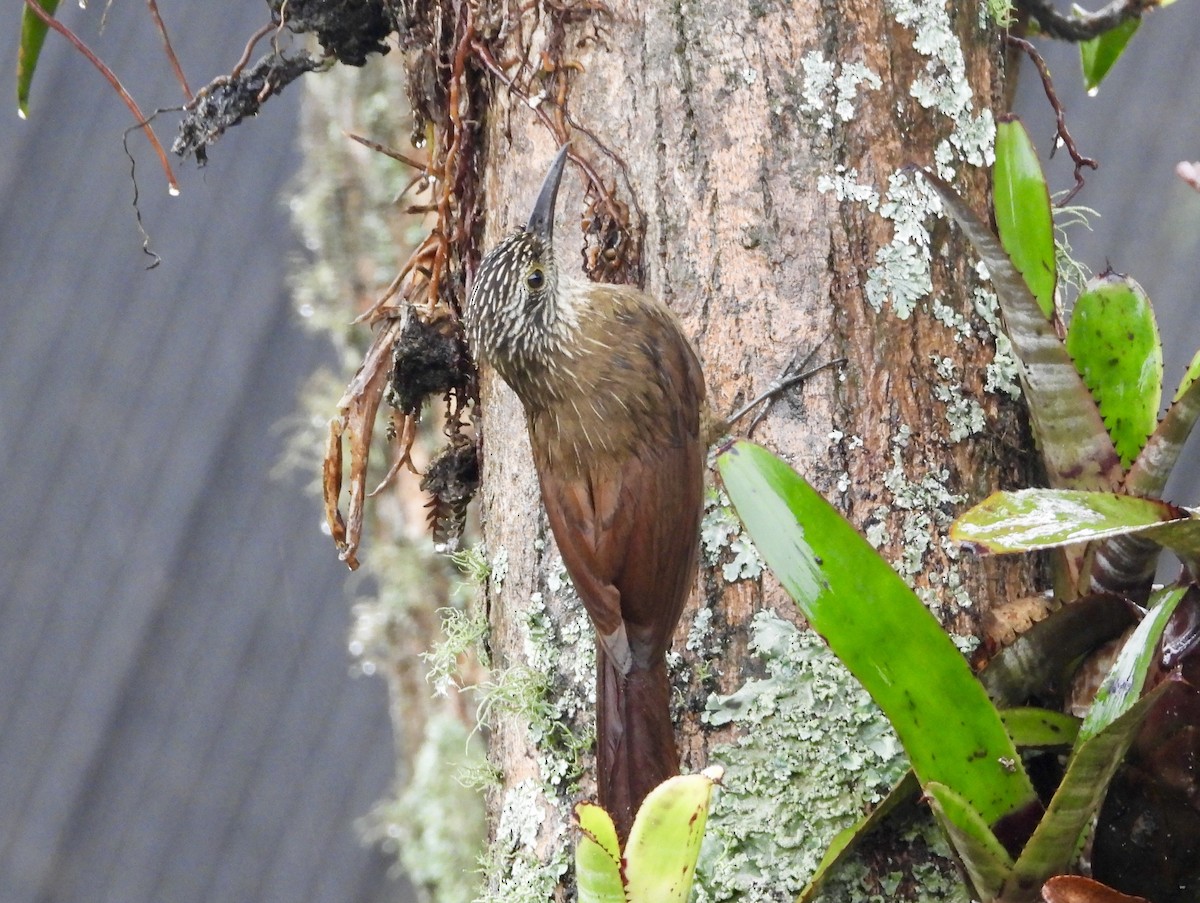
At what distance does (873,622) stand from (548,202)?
957mm

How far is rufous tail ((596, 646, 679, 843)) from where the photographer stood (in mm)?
1830

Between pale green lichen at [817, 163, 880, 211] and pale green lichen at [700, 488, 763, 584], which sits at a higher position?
pale green lichen at [817, 163, 880, 211]

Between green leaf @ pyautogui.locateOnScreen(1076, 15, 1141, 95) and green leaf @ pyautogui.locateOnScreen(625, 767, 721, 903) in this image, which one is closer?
green leaf @ pyautogui.locateOnScreen(625, 767, 721, 903)

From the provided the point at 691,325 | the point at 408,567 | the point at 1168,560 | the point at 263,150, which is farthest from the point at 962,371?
the point at 263,150

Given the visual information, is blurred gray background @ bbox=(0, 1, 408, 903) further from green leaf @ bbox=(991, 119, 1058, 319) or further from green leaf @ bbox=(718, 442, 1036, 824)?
green leaf @ bbox=(718, 442, 1036, 824)

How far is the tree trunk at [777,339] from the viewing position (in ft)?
6.04

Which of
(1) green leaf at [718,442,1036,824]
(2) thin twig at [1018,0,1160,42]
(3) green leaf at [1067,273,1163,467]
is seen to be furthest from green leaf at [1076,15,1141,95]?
(1) green leaf at [718,442,1036,824]

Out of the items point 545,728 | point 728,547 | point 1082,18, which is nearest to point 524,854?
point 545,728

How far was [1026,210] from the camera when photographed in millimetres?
1863

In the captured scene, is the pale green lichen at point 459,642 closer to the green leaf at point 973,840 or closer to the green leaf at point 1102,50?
the green leaf at point 973,840

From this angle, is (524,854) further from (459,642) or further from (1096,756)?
(1096,756)

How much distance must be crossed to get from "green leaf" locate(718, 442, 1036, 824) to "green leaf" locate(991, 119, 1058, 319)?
1.90 ft

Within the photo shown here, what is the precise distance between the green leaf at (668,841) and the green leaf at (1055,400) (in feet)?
2.87

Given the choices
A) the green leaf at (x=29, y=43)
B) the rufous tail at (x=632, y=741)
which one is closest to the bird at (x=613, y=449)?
the rufous tail at (x=632, y=741)
